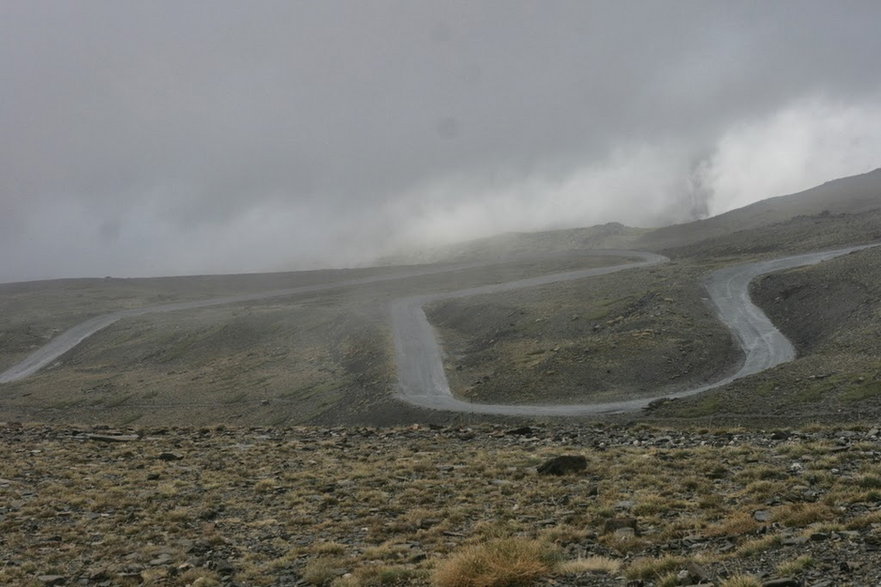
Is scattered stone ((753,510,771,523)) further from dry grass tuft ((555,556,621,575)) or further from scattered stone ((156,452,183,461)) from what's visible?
scattered stone ((156,452,183,461))

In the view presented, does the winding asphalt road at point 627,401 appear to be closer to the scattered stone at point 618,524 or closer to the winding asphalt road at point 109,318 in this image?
the scattered stone at point 618,524

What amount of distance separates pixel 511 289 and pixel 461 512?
66.0 m

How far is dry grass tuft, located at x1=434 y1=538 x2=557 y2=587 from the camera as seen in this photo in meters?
9.71

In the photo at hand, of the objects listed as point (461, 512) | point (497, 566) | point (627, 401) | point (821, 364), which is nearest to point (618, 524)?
point (497, 566)

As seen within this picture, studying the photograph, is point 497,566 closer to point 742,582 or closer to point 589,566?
point 589,566

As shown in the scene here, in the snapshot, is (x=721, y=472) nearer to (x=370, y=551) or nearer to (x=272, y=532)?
(x=370, y=551)

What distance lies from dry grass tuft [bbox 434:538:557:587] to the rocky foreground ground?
0.13 ft

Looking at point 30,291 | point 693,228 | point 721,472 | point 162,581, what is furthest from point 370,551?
point 30,291

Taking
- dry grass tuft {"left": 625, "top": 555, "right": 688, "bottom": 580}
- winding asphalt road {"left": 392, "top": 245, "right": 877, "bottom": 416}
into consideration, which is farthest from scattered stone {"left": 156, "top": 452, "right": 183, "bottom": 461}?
dry grass tuft {"left": 625, "top": 555, "right": 688, "bottom": 580}

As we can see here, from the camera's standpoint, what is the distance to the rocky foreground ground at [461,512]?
1009 cm

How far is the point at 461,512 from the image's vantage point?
48.3 feet

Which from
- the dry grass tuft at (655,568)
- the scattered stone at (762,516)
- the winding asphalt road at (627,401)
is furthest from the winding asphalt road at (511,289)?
the dry grass tuft at (655,568)

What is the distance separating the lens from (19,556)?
44.3ft

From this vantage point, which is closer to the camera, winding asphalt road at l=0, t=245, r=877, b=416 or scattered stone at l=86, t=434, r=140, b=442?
scattered stone at l=86, t=434, r=140, b=442
